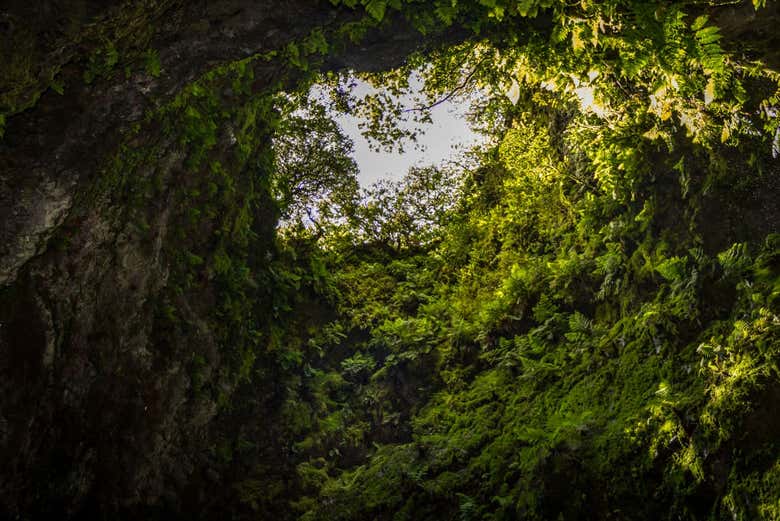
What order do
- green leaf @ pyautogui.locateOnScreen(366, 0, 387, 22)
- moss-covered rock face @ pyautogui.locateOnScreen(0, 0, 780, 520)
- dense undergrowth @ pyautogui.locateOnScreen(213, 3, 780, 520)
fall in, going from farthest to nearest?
dense undergrowth @ pyautogui.locateOnScreen(213, 3, 780, 520) < green leaf @ pyautogui.locateOnScreen(366, 0, 387, 22) < moss-covered rock face @ pyautogui.locateOnScreen(0, 0, 780, 520)

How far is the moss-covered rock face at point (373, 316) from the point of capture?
4.48m

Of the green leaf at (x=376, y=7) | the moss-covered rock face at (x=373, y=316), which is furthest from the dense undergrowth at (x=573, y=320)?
the green leaf at (x=376, y=7)

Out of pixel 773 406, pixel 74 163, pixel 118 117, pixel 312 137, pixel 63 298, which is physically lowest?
pixel 773 406

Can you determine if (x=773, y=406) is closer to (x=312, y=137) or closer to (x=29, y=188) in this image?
(x=29, y=188)

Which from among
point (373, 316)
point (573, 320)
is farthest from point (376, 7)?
point (373, 316)

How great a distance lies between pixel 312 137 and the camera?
11.3 m

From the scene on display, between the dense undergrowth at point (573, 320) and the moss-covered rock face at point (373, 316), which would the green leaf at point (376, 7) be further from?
the dense undergrowth at point (573, 320)

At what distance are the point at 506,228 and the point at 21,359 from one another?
9.66m

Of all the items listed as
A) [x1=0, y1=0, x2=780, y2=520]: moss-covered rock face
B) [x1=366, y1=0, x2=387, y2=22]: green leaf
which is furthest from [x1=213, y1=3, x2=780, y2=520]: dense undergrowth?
[x1=366, y1=0, x2=387, y2=22]: green leaf

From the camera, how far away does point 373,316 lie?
11633 mm

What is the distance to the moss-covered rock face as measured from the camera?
448 cm

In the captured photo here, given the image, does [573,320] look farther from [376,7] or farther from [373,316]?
[376,7]

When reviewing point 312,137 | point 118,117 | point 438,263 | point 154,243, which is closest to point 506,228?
point 438,263

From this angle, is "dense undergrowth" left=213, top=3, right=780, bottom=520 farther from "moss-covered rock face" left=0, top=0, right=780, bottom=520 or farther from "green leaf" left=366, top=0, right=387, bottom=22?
"green leaf" left=366, top=0, right=387, bottom=22
